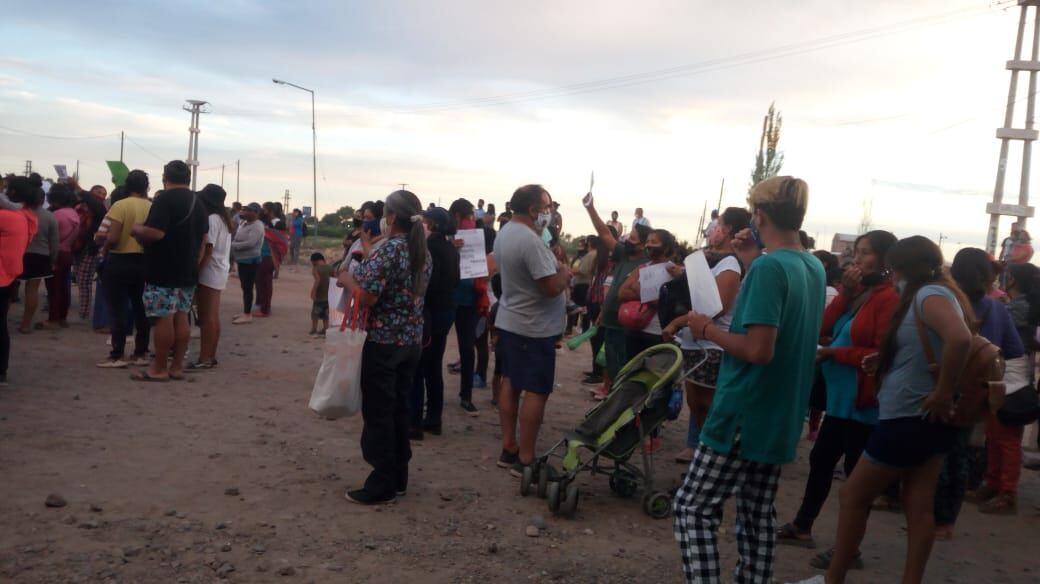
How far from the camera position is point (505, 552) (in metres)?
4.95

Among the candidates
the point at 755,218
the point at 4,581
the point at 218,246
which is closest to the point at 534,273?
the point at 755,218

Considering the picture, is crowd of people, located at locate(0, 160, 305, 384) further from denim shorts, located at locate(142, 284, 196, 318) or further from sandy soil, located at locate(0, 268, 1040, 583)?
sandy soil, located at locate(0, 268, 1040, 583)

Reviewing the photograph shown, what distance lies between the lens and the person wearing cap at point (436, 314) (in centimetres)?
718

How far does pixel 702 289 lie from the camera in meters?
3.94

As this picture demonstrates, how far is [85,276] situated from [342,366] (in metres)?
8.51

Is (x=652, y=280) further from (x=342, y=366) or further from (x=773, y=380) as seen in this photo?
(x=773, y=380)

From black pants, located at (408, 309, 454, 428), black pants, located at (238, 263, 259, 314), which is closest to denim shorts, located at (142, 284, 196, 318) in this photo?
black pants, located at (408, 309, 454, 428)

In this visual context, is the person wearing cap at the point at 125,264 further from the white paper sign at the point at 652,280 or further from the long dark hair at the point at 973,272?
the long dark hair at the point at 973,272

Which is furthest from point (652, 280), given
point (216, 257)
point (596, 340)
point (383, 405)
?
point (216, 257)

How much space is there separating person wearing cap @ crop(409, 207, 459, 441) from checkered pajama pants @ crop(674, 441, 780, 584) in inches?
142

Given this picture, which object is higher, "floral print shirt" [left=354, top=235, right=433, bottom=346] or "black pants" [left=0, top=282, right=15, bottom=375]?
"floral print shirt" [left=354, top=235, right=433, bottom=346]

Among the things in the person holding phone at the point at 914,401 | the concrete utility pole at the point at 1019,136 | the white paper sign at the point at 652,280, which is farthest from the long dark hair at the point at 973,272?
the concrete utility pole at the point at 1019,136

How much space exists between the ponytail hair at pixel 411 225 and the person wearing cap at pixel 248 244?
861cm

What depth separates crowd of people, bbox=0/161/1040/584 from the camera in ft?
11.7
